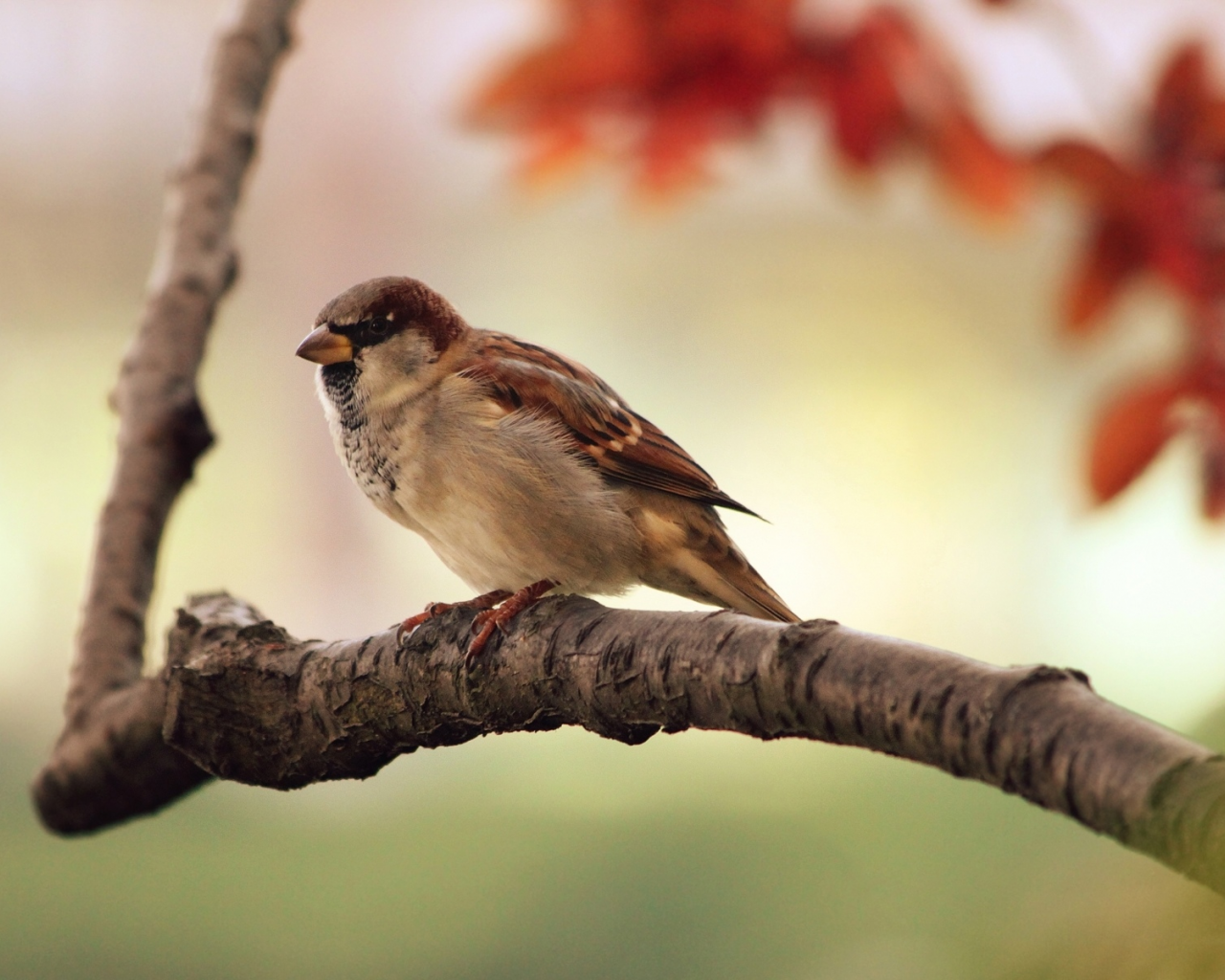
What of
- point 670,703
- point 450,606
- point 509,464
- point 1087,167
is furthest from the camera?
point 509,464

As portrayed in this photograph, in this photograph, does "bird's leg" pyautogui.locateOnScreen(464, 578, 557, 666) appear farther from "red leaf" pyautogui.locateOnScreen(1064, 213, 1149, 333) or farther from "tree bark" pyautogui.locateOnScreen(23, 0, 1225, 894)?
"red leaf" pyautogui.locateOnScreen(1064, 213, 1149, 333)

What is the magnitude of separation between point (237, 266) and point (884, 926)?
1225 millimetres

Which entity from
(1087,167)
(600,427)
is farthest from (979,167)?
(600,427)

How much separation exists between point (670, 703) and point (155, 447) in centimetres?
Result: 62

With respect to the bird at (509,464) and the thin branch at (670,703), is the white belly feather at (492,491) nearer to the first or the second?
the bird at (509,464)

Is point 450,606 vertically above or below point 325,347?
below

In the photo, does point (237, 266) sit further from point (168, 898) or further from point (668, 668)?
point (168, 898)

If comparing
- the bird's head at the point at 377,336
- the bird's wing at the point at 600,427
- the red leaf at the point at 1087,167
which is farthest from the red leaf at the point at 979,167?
the bird's head at the point at 377,336

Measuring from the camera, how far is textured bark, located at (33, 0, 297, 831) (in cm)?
105

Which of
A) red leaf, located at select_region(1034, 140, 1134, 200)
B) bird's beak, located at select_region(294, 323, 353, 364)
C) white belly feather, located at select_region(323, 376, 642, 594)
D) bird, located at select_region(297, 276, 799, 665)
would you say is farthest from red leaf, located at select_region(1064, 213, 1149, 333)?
bird's beak, located at select_region(294, 323, 353, 364)

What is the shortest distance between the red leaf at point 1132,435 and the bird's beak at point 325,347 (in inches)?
30.0

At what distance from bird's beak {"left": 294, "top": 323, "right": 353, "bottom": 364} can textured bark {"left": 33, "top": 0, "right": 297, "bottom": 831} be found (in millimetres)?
118

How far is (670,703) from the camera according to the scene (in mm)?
769

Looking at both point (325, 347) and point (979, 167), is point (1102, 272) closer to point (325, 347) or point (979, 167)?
point (979, 167)
